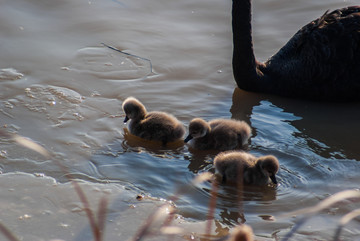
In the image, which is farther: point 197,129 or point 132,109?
point 132,109

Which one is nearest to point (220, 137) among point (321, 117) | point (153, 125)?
point (153, 125)

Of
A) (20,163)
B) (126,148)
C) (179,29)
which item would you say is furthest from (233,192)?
(179,29)

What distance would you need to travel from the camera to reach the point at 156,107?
6.01 m

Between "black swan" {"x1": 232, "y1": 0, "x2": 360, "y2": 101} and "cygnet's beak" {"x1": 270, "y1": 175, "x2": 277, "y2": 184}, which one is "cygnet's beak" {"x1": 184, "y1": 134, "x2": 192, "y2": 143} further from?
"black swan" {"x1": 232, "y1": 0, "x2": 360, "y2": 101}

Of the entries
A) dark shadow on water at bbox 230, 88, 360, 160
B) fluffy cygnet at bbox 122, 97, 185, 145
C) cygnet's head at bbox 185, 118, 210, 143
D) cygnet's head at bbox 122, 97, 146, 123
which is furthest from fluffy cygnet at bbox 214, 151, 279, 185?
cygnet's head at bbox 122, 97, 146, 123

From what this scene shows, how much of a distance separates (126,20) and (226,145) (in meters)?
3.37

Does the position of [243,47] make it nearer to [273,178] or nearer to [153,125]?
[153,125]

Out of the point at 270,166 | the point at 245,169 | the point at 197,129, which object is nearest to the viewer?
the point at 270,166

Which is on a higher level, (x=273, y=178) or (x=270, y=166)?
(x=270, y=166)

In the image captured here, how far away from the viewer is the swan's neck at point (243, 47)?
21.5ft

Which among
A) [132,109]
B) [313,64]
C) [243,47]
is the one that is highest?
[243,47]

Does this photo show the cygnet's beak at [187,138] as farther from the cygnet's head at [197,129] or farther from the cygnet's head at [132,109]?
the cygnet's head at [132,109]

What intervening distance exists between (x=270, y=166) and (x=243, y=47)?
2.43m

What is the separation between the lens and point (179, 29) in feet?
25.7
